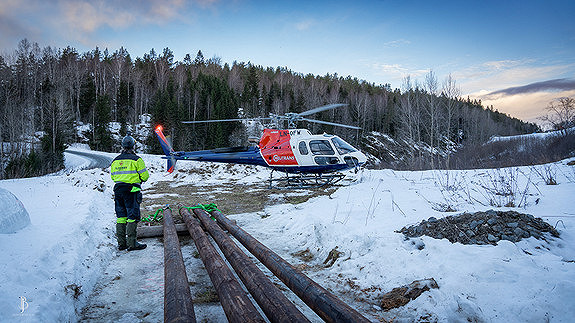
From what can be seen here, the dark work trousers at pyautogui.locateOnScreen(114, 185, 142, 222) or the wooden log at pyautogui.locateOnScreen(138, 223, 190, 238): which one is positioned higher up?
the dark work trousers at pyautogui.locateOnScreen(114, 185, 142, 222)

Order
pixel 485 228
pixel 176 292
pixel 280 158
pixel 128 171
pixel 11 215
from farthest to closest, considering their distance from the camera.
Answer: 1. pixel 280 158
2. pixel 128 171
3. pixel 11 215
4. pixel 485 228
5. pixel 176 292

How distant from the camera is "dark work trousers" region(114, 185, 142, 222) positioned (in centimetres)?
429

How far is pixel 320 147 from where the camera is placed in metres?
10.6

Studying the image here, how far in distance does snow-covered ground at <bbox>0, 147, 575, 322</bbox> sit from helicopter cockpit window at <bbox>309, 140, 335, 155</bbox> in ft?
17.2

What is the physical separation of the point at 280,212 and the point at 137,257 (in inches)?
136

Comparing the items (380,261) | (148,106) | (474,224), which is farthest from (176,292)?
(148,106)

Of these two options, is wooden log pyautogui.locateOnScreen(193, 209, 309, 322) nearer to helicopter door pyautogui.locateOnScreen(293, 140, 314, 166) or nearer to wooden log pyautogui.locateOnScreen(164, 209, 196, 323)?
wooden log pyautogui.locateOnScreen(164, 209, 196, 323)

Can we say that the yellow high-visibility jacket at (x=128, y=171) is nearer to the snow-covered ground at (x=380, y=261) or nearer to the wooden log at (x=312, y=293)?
the snow-covered ground at (x=380, y=261)

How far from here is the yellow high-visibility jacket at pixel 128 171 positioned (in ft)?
14.0

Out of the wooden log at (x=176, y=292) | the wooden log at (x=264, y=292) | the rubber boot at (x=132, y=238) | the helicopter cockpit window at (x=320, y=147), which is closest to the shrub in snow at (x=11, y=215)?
the rubber boot at (x=132, y=238)

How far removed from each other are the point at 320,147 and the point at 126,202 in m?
7.54

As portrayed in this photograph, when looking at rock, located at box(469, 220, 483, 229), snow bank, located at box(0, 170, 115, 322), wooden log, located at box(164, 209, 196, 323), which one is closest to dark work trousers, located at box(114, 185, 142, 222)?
snow bank, located at box(0, 170, 115, 322)

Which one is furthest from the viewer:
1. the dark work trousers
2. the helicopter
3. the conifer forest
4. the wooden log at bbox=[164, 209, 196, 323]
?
the conifer forest

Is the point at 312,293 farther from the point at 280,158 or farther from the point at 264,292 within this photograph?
the point at 280,158
